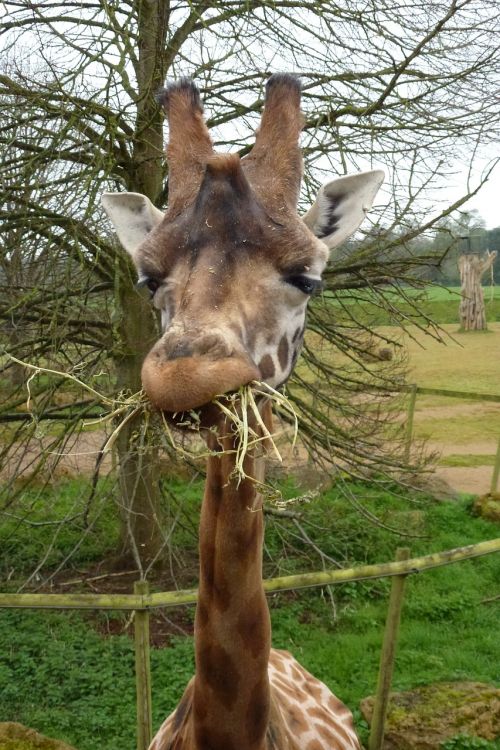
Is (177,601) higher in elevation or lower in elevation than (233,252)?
lower

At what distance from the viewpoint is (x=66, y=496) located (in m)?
9.04

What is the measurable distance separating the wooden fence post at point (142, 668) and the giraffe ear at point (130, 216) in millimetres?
1576

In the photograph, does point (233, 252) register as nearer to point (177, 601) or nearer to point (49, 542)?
point (177, 601)

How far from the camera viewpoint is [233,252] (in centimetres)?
189

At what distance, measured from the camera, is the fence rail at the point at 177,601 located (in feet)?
9.59

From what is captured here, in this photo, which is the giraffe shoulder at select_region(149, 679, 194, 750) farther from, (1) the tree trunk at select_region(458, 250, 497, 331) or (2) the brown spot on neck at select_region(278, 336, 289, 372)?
(1) the tree trunk at select_region(458, 250, 497, 331)

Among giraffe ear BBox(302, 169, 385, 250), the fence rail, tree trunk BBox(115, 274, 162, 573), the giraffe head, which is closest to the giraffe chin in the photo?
the giraffe head

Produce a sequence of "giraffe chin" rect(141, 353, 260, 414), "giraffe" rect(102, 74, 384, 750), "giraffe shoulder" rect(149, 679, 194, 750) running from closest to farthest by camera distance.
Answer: "giraffe chin" rect(141, 353, 260, 414), "giraffe" rect(102, 74, 384, 750), "giraffe shoulder" rect(149, 679, 194, 750)

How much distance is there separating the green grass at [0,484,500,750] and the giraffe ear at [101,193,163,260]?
3.56 metres

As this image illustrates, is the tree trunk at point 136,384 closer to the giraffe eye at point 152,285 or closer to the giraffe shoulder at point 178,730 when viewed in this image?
the giraffe shoulder at point 178,730

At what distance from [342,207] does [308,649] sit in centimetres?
446

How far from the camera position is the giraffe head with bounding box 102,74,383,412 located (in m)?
1.54

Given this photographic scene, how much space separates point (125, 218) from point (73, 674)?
402cm

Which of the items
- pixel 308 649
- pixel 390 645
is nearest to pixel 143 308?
pixel 308 649
